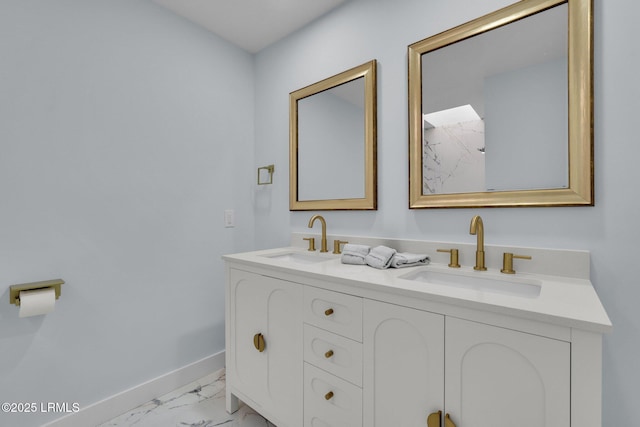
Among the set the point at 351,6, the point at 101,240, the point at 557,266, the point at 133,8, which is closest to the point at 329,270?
the point at 557,266

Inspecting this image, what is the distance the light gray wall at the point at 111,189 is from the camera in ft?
4.08

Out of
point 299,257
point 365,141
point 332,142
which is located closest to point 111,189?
point 299,257

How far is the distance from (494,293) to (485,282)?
0.62 ft

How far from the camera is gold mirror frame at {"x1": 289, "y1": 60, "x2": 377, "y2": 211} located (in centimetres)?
150

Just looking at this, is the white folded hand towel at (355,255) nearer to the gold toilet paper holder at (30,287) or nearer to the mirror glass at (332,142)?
the mirror glass at (332,142)

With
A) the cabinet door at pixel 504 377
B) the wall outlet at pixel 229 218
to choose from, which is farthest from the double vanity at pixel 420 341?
the wall outlet at pixel 229 218

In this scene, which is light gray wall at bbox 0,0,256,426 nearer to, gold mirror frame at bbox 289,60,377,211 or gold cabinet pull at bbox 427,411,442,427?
gold mirror frame at bbox 289,60,377,211

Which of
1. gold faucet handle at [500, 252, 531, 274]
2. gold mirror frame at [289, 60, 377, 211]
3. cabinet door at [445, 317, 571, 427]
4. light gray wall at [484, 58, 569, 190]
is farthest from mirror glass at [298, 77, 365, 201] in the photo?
cabinet door at [445, 317, 571, 427]

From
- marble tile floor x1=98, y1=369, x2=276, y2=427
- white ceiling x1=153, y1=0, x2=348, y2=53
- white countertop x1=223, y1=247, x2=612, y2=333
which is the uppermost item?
white ceiling x1=153, y1=0, x2=348, y2=53

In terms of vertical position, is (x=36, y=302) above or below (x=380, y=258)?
below

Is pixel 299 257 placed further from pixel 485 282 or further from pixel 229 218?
pixel 485 282

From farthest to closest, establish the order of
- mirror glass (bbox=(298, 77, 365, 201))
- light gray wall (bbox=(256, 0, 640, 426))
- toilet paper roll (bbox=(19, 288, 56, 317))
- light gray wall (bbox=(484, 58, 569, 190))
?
mirror glass (bbox=(298, 77, 365, 201))
toilet paper roll (bbox=(19, 288, 56, 317))
light gray wall (bbox=(484, 58, 569, 190))
light gray wall (bbox=(256, 0, 640, 426))

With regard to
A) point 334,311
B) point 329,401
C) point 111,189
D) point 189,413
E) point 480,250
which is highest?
point 111,189

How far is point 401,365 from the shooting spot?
35.0 inches
